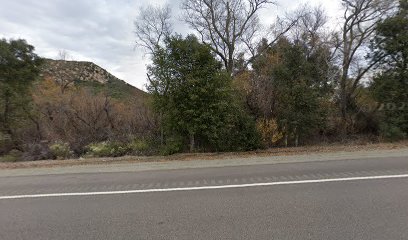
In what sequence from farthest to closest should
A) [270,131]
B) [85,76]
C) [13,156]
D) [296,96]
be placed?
[85,76], [13,156], [270,131], [296,96]

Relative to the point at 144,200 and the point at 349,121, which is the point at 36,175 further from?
the point at 349,121

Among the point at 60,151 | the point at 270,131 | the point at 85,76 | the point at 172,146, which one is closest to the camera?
the point at 172,146

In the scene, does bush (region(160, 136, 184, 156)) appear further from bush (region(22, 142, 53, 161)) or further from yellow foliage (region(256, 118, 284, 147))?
bush (region(22, 142, 53, 161))

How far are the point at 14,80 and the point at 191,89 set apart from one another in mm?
9774

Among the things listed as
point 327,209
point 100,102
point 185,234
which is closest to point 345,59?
point 100,102

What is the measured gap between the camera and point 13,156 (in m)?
14.5

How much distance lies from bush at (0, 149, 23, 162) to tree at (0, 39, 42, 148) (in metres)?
0.76

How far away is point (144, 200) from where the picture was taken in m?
5.71

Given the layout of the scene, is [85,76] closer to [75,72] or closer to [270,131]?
[75,72]

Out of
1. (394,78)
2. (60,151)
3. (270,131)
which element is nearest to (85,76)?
(60,151)

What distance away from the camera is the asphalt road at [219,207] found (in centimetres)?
416

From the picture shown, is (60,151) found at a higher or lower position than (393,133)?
lower

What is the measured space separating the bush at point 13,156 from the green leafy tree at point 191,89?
7.45 m

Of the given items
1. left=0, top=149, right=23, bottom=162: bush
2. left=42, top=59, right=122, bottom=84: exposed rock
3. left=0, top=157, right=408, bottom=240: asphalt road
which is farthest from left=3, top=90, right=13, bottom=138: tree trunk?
left=42, top=59, right=122, bottom=84: exposed rock
